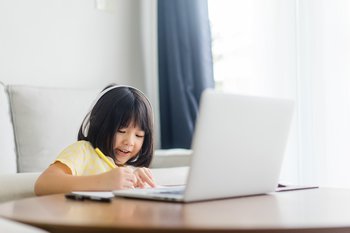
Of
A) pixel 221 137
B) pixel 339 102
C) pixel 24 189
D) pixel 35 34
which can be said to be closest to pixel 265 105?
pixel 221 137

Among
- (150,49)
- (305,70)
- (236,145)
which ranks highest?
(150,49)

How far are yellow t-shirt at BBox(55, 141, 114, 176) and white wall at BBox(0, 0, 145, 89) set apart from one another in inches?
47.5

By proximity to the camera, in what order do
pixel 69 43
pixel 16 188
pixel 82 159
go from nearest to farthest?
pixel 82 159, pixel 16 188, pixel 69 43

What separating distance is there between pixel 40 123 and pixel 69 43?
59 centimetres

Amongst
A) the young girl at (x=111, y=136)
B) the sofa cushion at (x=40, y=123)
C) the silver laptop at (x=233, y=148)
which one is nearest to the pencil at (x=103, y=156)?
the young girl at (x=111, y=136)

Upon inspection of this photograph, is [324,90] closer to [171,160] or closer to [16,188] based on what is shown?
[171,160]

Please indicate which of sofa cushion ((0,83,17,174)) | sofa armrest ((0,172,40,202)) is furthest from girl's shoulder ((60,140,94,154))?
sofa cushion ((0,83,17,174))

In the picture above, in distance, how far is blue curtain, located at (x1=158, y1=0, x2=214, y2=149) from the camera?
306cm

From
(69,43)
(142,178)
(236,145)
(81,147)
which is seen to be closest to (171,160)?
(69,43)

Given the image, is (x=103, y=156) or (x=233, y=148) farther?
(x=103, y=156)

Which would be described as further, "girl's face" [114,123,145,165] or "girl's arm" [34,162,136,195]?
"girl's face" [114,123,145,165]

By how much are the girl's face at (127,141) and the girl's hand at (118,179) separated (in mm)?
292

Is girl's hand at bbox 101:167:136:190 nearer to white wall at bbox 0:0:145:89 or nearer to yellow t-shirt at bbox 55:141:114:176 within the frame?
yellow t-shirt at bbox 55:141:114:176

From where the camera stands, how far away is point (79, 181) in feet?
4.93
